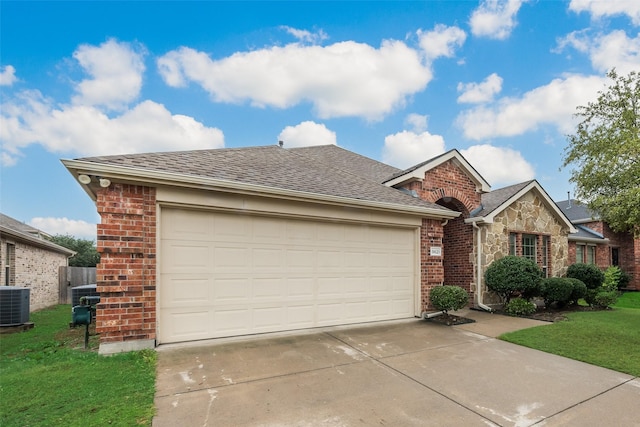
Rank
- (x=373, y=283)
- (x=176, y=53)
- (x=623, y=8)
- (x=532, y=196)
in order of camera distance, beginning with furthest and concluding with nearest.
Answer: (x=623, y=8) < (x=532, y=196) < (x=176, y=53) < (x=373, y=283)

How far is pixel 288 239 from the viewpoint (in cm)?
635

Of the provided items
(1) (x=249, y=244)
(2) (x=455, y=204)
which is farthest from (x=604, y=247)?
(1) (x=249, y=244)

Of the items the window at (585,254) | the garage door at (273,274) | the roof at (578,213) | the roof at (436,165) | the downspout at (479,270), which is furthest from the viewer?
the roof at (578,213)

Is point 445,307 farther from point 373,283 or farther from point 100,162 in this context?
point 100,162

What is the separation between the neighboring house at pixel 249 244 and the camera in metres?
4.92

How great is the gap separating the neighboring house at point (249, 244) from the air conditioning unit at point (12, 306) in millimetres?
4565

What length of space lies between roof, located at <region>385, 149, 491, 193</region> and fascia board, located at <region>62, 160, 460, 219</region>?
8.51ft

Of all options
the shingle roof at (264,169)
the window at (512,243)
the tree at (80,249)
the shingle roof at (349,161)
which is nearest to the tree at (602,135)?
the window at (512,243)

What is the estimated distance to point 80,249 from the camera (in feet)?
96.6

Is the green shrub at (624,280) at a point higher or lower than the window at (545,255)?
lower

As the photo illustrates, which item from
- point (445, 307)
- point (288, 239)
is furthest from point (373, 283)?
point (288, 239)

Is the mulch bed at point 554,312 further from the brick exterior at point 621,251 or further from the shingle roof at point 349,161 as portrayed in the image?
the brick exterior at point 621,251

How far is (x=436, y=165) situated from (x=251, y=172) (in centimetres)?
590

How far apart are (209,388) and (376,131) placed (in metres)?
14.4
